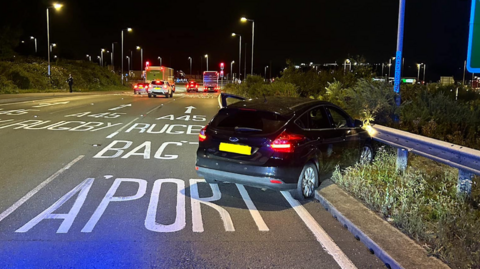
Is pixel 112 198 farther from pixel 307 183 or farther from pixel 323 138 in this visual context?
pixel 323 138

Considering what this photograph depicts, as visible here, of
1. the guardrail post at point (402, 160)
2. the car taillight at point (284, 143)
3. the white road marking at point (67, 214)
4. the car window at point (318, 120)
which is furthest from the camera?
the guardrail post at point (402, 160)

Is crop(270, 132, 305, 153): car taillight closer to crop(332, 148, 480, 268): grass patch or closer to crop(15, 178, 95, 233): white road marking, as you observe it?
crop(332, 148, 480, 268): grass patch

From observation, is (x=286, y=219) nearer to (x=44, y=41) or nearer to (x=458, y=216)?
(x=458, y=216)

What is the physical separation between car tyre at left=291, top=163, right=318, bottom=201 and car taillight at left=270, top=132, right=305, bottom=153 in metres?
0.44

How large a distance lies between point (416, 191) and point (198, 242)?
3.36 metres

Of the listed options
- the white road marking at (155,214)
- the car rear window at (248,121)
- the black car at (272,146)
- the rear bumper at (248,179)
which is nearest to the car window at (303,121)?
the black car at (272,146)

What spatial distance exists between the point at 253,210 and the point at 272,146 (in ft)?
3.07

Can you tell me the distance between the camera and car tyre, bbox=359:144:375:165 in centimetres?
805

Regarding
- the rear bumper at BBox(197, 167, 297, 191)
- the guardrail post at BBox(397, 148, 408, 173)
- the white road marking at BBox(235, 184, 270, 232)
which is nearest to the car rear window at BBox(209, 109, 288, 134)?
the rear bumper at BBox(197, 167, 297, 191)

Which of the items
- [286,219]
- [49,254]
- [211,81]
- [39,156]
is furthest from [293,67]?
[211,81]

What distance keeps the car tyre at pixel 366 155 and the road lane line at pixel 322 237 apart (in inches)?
83.3

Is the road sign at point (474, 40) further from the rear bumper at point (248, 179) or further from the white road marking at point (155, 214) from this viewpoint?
the white road marking at point (155, 214)

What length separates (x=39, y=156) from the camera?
9422 mm

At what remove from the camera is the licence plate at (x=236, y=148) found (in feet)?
20.4
